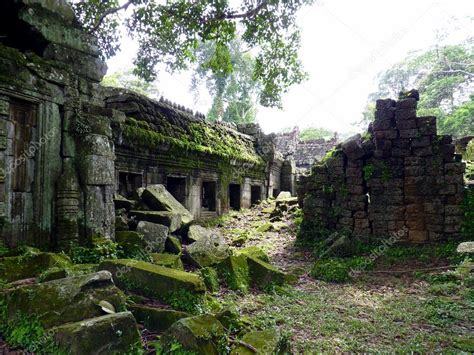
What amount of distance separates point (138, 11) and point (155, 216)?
7322 millimetres

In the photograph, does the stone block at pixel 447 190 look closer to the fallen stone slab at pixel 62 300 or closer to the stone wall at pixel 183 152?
the stone wall at pixel 183 152

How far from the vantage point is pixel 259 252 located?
272 inches

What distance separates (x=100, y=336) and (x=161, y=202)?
4.96 meters

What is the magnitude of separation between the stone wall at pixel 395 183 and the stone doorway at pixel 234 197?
432 cm

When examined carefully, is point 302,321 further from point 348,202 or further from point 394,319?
point 348,202

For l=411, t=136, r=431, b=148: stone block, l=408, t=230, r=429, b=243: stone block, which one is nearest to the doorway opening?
l=408, t=230, r=429, b=243: stone block

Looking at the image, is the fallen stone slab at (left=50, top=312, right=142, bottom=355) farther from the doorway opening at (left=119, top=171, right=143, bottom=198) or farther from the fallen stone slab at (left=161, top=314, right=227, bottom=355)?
the doorway opening at (left=119, top=171, right=143, bottom=198)

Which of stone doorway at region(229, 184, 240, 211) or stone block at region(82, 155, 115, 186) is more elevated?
stone block at region(82, 155, 115, 186)

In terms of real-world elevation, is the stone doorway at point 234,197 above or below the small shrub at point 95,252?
above

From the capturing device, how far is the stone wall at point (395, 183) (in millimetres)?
8391

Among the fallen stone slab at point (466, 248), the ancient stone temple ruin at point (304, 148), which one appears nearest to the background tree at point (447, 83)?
the ancient stone temple ruin at point (304, 148)

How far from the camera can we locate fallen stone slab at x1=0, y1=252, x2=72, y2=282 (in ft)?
13.1

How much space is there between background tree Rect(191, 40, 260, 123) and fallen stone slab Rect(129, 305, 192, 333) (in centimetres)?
2883

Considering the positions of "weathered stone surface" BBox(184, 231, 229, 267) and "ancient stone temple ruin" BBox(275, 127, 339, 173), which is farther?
"ancient stone temple ruin" BBox(275, 127, 339, 173)
